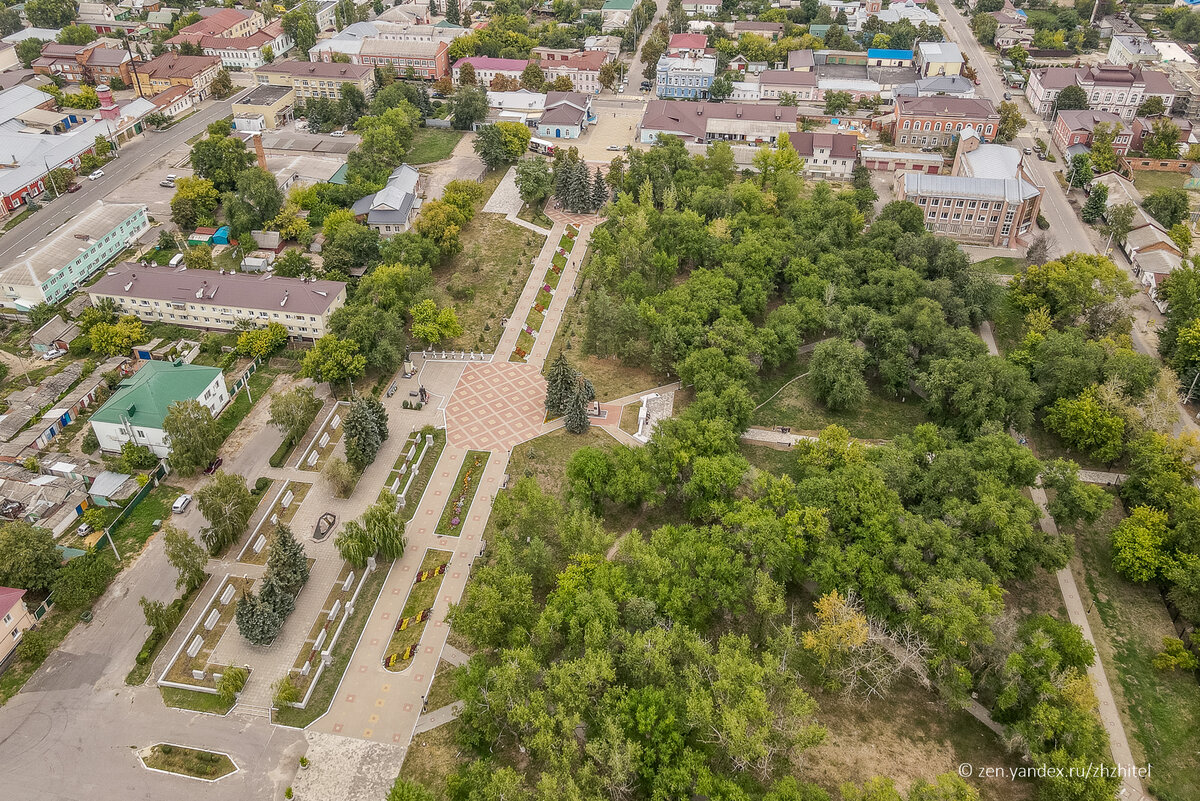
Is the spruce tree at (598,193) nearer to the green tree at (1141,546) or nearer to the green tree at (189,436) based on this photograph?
the green tree at (189,436)

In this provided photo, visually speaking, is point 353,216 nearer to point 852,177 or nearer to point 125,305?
point 125,305

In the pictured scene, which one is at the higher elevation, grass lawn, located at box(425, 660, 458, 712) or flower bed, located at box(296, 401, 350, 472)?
flower bed, located at box(296, 401, 350, 472)

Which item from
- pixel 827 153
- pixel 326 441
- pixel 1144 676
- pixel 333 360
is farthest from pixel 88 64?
pixel 1144 676

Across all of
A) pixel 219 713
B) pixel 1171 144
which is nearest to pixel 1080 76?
pixel 1171 144

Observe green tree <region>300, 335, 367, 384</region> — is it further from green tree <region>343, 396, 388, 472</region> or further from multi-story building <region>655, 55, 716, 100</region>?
multi-story building <region>655, 55, 716, 100</region>

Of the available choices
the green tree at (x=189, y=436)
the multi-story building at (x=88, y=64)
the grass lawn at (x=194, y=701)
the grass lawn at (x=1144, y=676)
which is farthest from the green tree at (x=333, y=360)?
the multi-story building at (x=88, y=64)

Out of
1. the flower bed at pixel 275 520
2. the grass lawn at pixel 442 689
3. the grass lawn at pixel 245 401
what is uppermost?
the grass lawn at pixel 245 401

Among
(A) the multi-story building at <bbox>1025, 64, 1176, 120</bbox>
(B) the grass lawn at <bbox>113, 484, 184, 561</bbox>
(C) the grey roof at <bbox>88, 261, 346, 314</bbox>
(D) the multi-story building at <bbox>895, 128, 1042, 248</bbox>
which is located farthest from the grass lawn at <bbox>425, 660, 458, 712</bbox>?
(A) the multi-story building at <bbox>1025, 64, 1176, 120</bbox>
